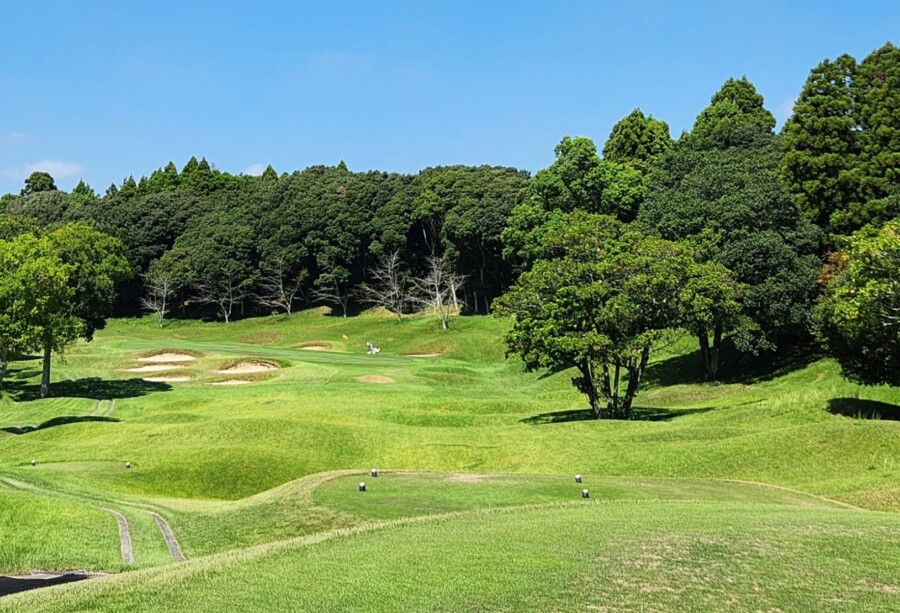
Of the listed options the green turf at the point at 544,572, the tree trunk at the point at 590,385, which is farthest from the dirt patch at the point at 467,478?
the tree trunk at the point at 590,385

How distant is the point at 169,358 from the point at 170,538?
56.0 m

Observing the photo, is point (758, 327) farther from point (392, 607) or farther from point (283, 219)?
point (283, 219)

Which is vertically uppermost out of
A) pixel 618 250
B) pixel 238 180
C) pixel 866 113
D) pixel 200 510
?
pixel 238 180

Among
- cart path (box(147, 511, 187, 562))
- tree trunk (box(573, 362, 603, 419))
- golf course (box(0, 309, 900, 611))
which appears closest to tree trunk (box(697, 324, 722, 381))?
golf course (box(0, 309, 900, 611))

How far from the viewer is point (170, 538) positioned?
67.3ft

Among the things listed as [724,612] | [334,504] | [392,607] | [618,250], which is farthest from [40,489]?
[618,250]

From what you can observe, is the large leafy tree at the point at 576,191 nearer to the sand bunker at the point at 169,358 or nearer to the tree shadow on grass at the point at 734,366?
the tree shadow on grass at the point at 734,366

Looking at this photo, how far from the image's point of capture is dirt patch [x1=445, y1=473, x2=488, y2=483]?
2659cm

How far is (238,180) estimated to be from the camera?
160 metres

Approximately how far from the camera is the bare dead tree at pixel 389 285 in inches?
4112

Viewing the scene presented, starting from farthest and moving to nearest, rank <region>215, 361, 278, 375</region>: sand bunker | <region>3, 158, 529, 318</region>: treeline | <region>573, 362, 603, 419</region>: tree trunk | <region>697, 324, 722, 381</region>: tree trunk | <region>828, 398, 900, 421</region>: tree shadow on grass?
1. <region>3, 158, 529, 318</region>: treeline
2. <region>215, 361, 278, 375</region>: sand bunker
3. <region>697, 324, 722, 381</region>: tree trunk
4. <region>573, 362, 603, 419</region>: tree trunk
5. <region>828, 398, 900, 421</region>: tree shadow on grass

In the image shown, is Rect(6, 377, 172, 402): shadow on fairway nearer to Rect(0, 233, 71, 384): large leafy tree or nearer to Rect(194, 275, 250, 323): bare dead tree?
Rect(0, 233, 71, 384): large leafy tree

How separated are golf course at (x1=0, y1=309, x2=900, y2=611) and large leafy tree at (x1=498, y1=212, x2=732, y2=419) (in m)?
3.73

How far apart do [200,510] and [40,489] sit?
6592 millimetres
